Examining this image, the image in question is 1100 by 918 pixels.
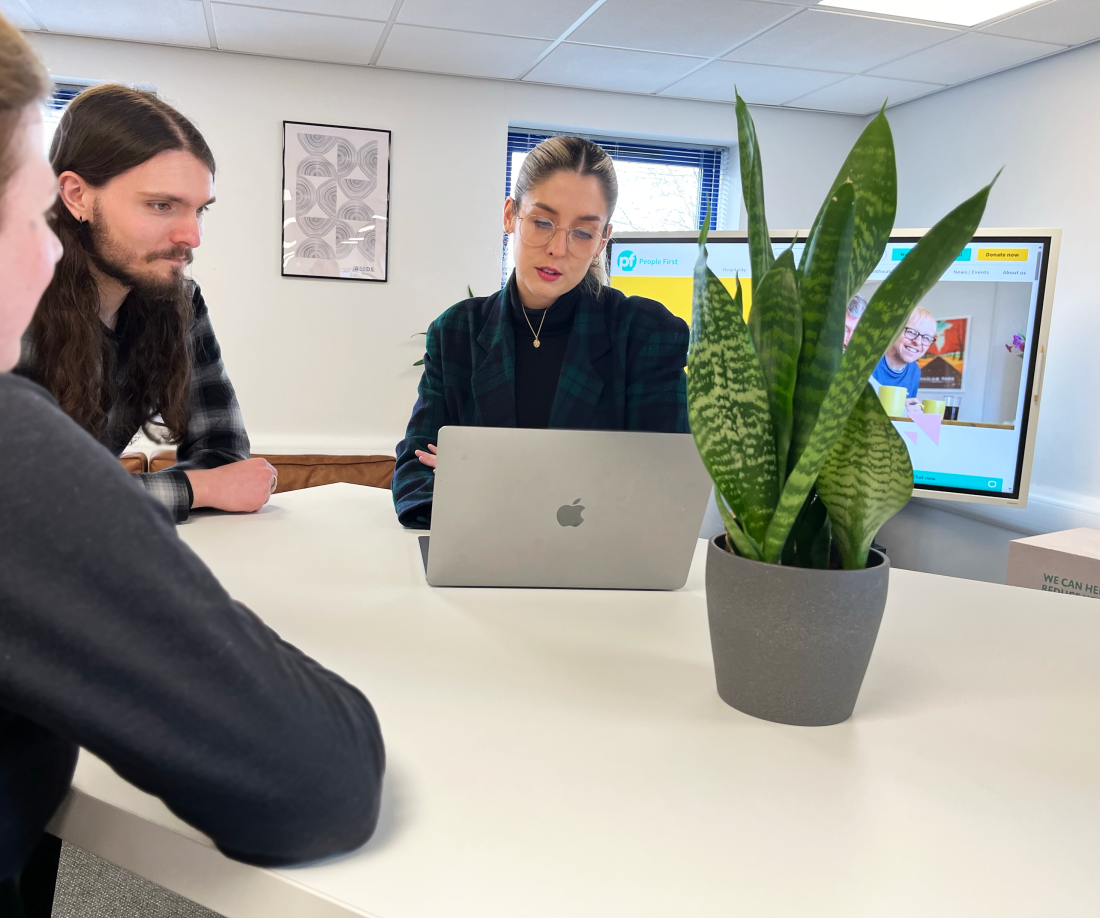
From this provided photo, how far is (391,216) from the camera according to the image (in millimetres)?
4270

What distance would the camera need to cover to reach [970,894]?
0.61 m

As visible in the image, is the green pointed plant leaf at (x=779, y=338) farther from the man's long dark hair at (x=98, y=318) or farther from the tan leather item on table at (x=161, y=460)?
the tan leather item on table at (x=161, y=460)

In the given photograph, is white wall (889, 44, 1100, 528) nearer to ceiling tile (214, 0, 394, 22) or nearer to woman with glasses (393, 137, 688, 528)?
woman with glasses (393, 137, 688, 528)

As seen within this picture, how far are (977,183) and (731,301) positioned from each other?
3778 mm

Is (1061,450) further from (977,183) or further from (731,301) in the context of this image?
(731,301)

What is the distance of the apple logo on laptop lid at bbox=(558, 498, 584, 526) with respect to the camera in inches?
48.4

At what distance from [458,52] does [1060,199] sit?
2.57 metres

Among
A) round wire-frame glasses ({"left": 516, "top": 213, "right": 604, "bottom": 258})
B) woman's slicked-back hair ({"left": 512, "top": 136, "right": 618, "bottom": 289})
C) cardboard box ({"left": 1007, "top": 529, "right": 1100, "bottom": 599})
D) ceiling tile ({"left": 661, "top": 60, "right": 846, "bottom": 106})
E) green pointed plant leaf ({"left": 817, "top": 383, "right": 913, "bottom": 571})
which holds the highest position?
ceiling tile ({"left": 661, "top": 60, "right": 846, "bottom": 106})

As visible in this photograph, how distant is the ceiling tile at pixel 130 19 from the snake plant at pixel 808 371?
3316 mm

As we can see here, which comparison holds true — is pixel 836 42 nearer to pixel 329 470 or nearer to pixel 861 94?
pixel 861 94

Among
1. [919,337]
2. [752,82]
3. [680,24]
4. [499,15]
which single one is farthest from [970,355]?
[499,15]

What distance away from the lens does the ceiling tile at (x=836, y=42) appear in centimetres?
331

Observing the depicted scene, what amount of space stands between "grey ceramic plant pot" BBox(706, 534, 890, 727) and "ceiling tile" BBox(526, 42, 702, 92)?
3.36 metres

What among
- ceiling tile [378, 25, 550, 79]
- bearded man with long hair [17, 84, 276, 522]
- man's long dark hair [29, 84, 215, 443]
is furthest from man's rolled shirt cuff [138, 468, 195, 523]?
ceiling tile [378, 25, 550, 79]
